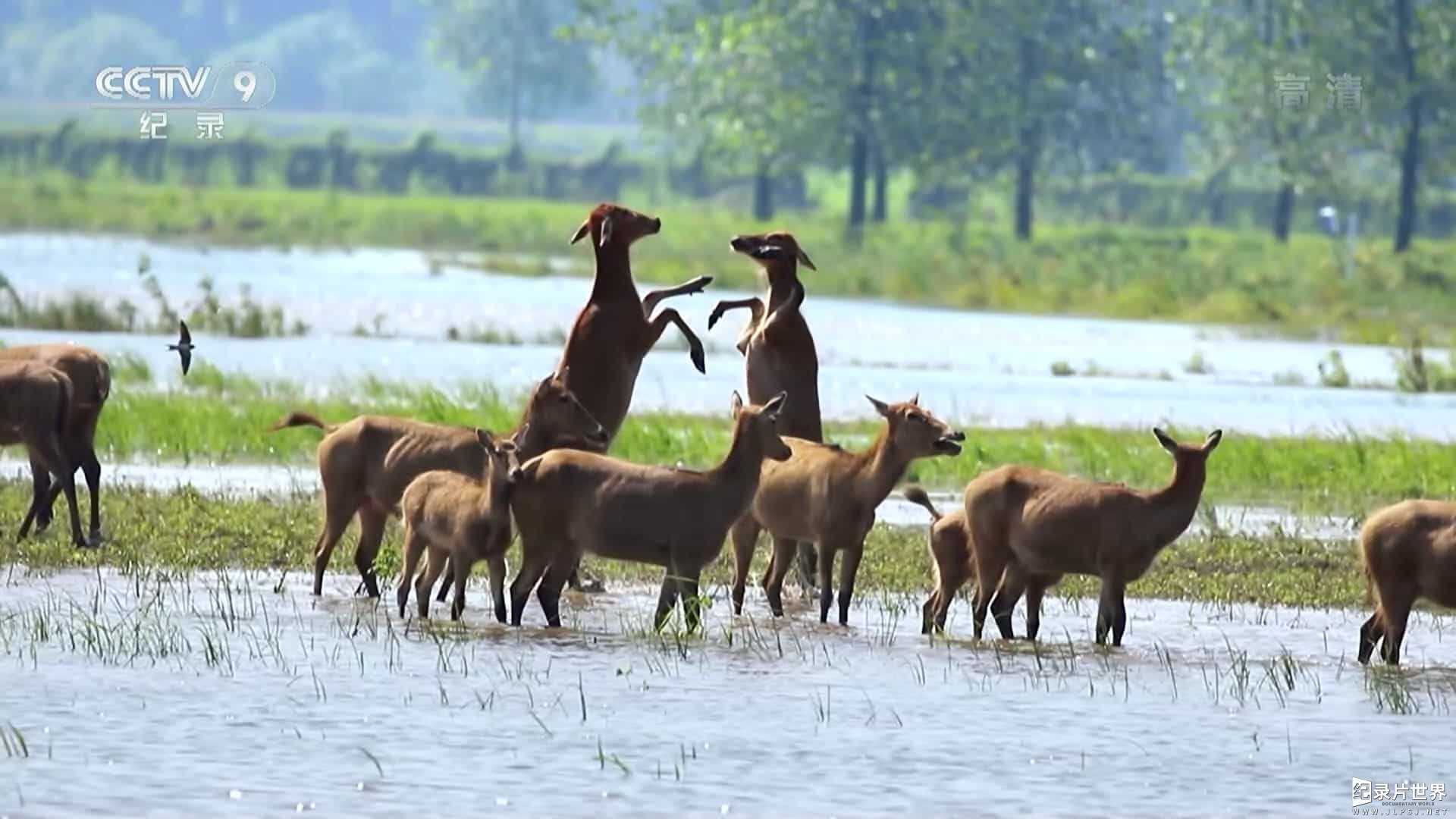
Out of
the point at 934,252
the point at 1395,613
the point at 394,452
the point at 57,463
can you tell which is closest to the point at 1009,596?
the point at 1395,613

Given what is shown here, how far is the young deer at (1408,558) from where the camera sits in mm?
14227

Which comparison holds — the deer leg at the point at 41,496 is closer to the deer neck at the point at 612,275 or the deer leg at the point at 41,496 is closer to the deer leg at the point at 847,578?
the deer neck at the point at 612,275

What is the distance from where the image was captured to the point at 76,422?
17.8 m

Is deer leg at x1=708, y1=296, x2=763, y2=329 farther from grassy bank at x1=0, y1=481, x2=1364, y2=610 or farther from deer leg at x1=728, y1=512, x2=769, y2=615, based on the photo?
deer leg at x1=728, y1=512, x2=769, y2=615

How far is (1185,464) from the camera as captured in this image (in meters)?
14.8

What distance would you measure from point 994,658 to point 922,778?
276cm

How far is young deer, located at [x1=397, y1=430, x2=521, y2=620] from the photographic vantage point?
48.2 feet

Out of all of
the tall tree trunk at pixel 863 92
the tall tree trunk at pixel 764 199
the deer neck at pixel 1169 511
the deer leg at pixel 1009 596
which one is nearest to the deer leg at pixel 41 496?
the deer leg at pixel 1009 596

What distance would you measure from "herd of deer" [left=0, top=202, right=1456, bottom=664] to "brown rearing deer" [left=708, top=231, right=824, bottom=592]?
2.69 ft

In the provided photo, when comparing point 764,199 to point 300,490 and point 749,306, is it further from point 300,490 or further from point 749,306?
point 749,306

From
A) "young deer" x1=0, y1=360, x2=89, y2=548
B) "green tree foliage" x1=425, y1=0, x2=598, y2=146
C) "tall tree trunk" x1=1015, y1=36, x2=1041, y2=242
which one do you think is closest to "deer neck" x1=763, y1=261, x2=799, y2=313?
"young deer" x1=0, y1=360, x2=89, y2=548

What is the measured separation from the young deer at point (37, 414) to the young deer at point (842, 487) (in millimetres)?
4027

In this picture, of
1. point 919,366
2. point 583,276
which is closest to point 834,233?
point 583,276

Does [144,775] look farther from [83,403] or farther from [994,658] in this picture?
[83,403]
